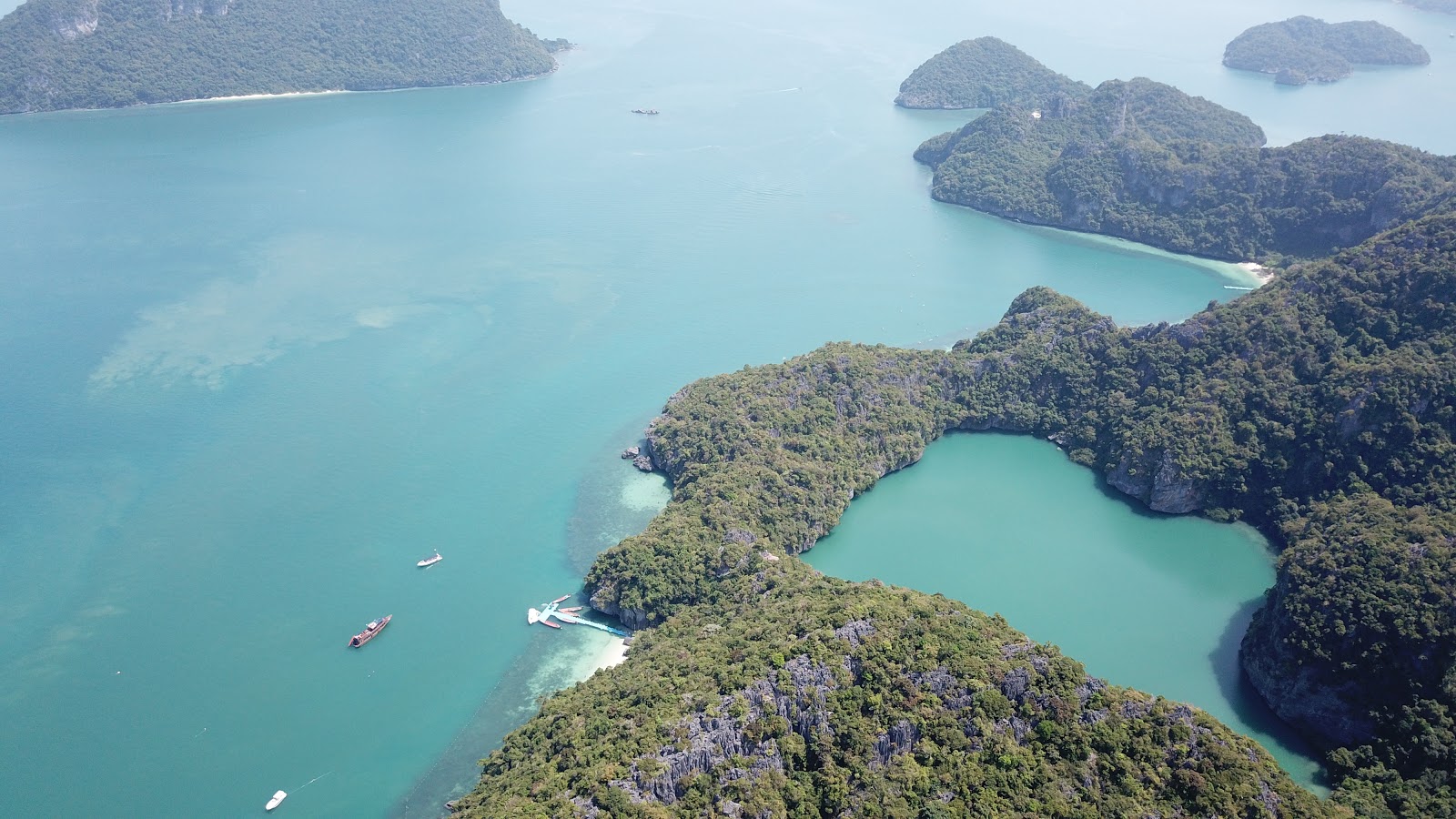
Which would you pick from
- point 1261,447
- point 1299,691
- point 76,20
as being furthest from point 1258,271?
point 76,20

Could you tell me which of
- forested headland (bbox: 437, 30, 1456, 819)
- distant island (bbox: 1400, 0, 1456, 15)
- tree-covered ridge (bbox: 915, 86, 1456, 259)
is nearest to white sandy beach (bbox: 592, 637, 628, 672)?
forested headland (bbox: 437, 30, 1456, 819)

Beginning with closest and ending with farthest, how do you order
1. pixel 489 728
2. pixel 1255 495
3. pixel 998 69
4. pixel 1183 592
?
pixel 489 728 → pixel 1183 592 → pixel 1255 495 → pixel 998 69

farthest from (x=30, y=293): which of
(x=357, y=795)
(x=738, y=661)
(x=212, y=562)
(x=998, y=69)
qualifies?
(x=998, y=69)

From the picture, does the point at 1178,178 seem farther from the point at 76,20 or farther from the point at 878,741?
the point at 76,20

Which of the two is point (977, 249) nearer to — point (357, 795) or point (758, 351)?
point (758, 351)

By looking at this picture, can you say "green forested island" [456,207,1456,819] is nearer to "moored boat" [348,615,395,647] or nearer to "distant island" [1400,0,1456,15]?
"moored boat" [348,615,395,647]
